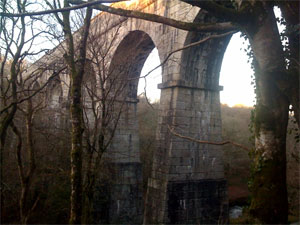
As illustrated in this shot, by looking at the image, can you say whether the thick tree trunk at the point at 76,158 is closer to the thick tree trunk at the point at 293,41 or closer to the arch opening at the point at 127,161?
the thick tree trunk at the point at 293,41

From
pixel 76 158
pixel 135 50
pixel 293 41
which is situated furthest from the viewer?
pixel 135 50

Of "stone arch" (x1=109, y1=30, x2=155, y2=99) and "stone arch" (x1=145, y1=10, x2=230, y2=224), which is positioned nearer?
"stone arch" (x1=145, y1=10, x2=230, y2=224)

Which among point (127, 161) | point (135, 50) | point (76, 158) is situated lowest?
point (127, 161)

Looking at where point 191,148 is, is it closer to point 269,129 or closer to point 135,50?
point 135,50

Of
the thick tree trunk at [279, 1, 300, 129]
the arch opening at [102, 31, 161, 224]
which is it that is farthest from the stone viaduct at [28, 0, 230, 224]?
the thick tree trunk at [279, 1, 300, 129]

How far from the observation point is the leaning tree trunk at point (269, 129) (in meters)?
2.78

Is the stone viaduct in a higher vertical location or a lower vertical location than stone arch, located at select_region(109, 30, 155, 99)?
lower

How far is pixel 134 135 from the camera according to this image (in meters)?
11.2

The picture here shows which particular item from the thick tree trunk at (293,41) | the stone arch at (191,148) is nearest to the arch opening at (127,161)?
the stone arch at (191,148)

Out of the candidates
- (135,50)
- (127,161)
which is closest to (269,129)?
(135,50)

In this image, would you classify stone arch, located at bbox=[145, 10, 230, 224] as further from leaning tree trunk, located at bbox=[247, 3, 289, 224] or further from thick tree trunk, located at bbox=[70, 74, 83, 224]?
leaning tree trunk, located at bbox=[247, 3, 289, 224]

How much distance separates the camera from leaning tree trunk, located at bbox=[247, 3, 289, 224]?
2784mm

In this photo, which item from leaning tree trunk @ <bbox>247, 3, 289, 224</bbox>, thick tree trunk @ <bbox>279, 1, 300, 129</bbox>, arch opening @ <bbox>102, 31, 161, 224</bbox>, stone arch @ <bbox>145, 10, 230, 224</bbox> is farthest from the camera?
arch opening @ <bbox>102, 31, 161, 224</bbox>

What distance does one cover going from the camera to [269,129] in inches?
113
